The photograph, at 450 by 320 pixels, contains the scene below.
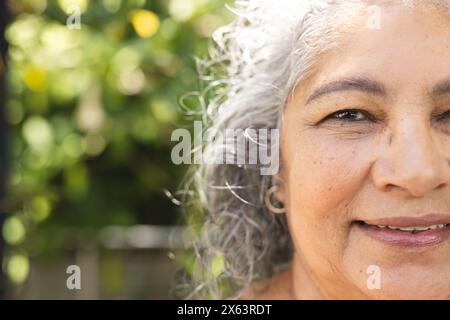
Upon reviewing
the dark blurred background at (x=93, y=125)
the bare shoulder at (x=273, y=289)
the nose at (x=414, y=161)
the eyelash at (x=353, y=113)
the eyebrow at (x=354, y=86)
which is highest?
the dark blurred background at (x=93, y=125)

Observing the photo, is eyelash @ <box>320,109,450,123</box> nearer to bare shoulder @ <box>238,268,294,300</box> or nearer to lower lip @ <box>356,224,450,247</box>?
lower lip @ <box>356,224,450,247</box>

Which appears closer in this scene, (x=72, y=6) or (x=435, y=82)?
(x=435, y=82)

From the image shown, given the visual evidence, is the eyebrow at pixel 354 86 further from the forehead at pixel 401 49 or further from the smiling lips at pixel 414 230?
the smiling lips at pixel 414 230

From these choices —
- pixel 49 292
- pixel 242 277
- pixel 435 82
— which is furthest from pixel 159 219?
pixel 435 82

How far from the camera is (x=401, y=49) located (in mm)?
1387

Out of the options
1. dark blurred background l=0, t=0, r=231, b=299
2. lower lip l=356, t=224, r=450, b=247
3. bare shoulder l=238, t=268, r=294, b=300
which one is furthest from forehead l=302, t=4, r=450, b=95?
dark blurred background l=0, t=0, r=231, b=299

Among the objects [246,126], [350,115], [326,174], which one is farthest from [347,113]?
[246,126]

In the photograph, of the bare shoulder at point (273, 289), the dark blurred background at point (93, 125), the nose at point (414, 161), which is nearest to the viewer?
the nose at point (414, 161)

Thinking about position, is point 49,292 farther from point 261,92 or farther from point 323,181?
point 323,181

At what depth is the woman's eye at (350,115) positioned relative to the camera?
1440 mm

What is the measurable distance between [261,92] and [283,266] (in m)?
0.40

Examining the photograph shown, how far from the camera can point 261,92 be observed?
1734 millimetres

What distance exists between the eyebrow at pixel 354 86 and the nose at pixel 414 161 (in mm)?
70

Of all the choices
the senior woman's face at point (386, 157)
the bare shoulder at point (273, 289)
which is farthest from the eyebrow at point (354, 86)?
the bare shoulder at point (273, 289)
